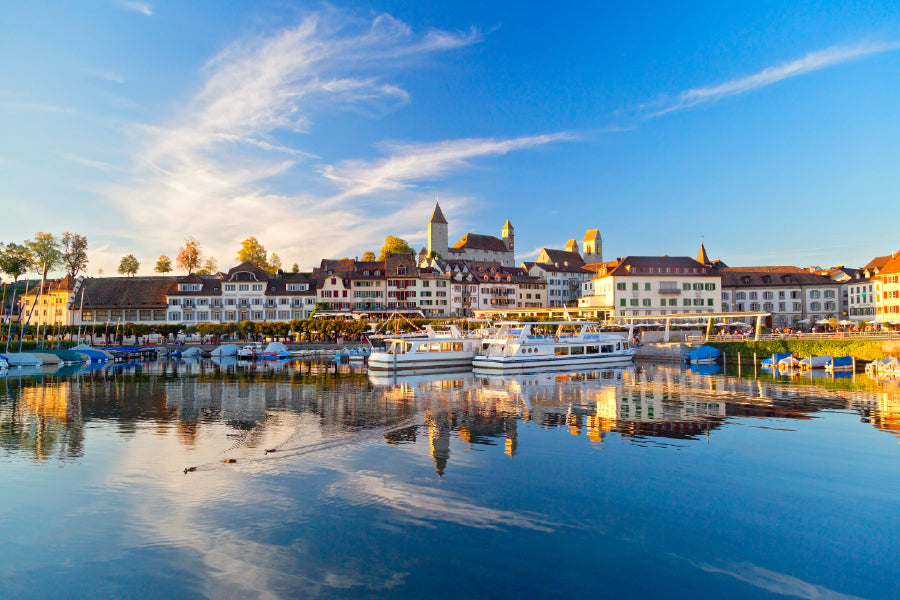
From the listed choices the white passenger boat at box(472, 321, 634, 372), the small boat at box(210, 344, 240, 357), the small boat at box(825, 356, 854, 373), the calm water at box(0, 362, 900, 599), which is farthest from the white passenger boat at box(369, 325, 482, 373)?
the small boat at box(210, 344, 240, 357)

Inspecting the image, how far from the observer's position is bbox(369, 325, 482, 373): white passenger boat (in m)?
54.0

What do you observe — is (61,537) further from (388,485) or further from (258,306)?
(258,306)

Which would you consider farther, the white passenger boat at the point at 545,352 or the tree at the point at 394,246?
the tree at the point at 394,246

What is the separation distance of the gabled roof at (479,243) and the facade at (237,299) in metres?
63.3

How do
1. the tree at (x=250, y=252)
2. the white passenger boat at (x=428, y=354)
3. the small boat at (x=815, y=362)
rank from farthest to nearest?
the tree at (x=250, y=252) → the small boat at (x=815, y=362) → the white passenger boat at (x=428, y=354)

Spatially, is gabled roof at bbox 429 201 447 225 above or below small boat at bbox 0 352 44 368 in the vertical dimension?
above

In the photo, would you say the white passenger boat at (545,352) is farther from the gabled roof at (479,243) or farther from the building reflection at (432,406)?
the gabled roof at (479,243)

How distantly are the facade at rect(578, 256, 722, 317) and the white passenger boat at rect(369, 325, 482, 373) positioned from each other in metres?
48.4

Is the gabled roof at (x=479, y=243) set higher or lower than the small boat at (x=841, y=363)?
higher

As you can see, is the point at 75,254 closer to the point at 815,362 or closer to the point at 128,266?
the point at 128,266

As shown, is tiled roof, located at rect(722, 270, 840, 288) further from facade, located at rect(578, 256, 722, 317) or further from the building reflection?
the building reflection

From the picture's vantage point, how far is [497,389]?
41438 millimetres

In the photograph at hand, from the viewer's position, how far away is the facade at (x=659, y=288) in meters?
101

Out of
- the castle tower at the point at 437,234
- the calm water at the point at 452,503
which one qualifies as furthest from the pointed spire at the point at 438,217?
the calm water at the point at 452,503
